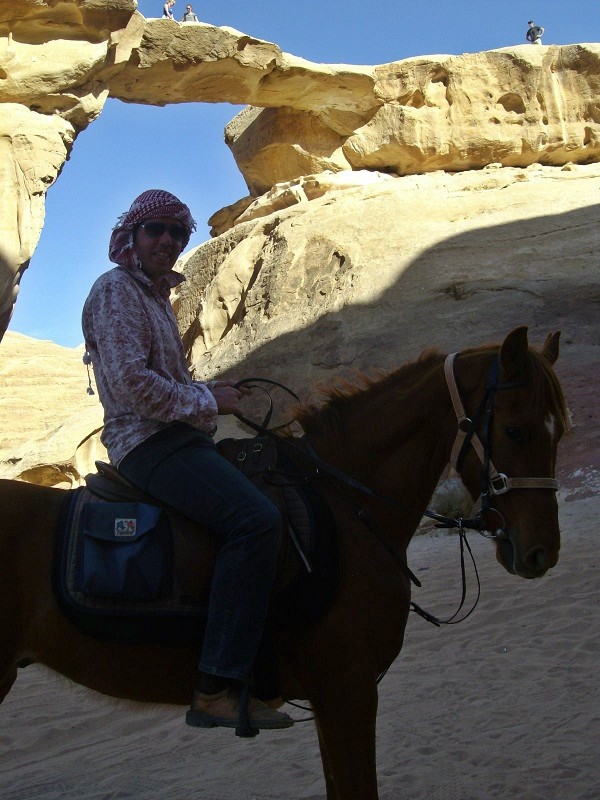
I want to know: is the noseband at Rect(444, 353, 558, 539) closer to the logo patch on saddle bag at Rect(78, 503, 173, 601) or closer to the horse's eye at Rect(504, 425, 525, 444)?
the horse's eye at Rect(504, 425, 525, 444)

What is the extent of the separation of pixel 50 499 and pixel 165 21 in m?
17.5

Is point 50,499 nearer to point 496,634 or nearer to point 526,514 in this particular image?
point 526,514

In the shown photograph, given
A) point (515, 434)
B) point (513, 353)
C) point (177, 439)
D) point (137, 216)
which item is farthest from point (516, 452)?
point (137, 216)

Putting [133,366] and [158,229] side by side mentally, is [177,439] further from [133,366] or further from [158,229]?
[158,229]

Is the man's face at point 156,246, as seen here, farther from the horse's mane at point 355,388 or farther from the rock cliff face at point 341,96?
the rock cliff face at point 341,96

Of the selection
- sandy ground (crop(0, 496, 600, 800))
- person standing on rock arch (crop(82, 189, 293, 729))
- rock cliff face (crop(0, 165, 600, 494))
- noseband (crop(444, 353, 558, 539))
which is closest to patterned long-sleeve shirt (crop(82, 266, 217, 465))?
person standing on rock arch (crop(82, 189, 293, 729))

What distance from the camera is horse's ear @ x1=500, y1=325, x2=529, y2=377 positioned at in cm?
292

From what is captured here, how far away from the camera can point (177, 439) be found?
3062 millimetres

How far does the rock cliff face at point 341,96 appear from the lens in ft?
57.6

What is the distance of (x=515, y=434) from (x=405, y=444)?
0.45 m

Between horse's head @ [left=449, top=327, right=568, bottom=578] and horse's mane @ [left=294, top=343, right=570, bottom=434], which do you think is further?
horse's mane @ [left=294, top=343, right=570, bottom=434]

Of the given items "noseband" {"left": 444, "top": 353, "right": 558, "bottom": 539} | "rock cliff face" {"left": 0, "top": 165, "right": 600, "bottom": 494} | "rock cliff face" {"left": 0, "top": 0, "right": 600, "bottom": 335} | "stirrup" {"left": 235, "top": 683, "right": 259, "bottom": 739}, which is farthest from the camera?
"rock cliff face" {"left": 0, "top": 0, "right": 600, "bottom": 335}

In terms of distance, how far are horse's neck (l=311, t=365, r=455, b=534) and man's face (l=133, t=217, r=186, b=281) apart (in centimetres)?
100

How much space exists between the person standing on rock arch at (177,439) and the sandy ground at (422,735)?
60cm
